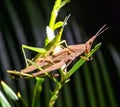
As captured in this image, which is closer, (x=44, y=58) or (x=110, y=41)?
(x=44, y=58)

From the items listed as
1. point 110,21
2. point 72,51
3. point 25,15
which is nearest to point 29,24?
point 25,15

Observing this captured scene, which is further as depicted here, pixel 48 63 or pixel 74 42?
pixel 74 42

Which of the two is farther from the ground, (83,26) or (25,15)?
(25,15)

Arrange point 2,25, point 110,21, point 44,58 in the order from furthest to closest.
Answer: point 110,21
point 2,25
point 44,58

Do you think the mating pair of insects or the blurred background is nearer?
the mating pair of insects

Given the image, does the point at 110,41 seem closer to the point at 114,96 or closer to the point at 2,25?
the point at 114,96

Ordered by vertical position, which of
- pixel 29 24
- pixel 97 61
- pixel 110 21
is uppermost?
pixel 29 24

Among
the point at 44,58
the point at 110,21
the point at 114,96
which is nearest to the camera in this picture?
the point at 44,58

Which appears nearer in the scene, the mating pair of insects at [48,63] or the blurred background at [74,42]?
the mating pair of insects at [48,63]
